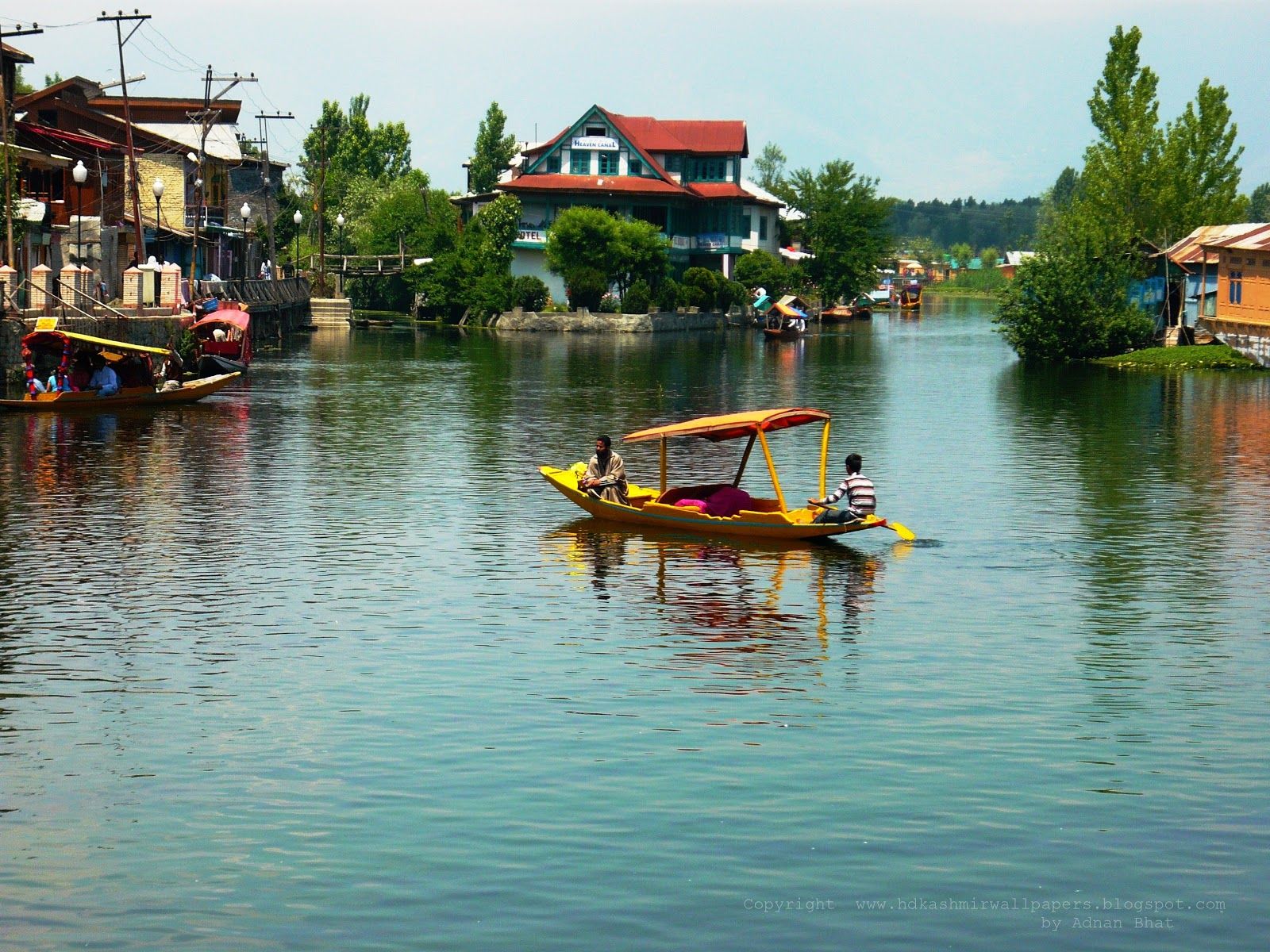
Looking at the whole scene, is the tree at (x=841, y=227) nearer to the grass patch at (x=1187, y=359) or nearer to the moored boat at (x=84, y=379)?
the grass patch at (x=1187, y=359)

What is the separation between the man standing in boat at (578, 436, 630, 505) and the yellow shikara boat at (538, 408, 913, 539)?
0.15 m

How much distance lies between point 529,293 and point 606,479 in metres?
77.2

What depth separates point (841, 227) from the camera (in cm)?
12850

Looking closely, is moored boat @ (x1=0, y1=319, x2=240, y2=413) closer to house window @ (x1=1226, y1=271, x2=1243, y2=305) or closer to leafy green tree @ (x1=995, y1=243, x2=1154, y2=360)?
leafy green tree @ (x1=995, y1=243, x2=1154, y2=360)

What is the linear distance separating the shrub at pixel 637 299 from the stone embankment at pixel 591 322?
429 millimetres

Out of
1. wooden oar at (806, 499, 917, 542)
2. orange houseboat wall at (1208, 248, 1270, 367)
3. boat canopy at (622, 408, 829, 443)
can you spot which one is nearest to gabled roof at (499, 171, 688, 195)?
orange houseboat wall at (1208, 248, 1270, 367)

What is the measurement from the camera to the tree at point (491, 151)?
474ft

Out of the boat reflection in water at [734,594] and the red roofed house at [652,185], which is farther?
the red roofed house at [652,185]

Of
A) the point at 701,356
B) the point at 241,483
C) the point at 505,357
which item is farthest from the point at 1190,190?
→ the point at 241,483

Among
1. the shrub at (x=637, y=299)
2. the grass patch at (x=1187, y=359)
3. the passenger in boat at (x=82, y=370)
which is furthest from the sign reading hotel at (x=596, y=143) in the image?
the passenger in boat at (x=82, y=370)

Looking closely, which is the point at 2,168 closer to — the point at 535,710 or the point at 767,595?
the point at 767,595

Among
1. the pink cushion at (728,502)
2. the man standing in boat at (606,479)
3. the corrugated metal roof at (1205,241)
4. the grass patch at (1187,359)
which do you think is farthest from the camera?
the corrugated metal roof at (1205,241)

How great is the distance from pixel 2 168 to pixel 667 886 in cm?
5195

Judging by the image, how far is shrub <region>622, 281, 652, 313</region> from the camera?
10462 cm
